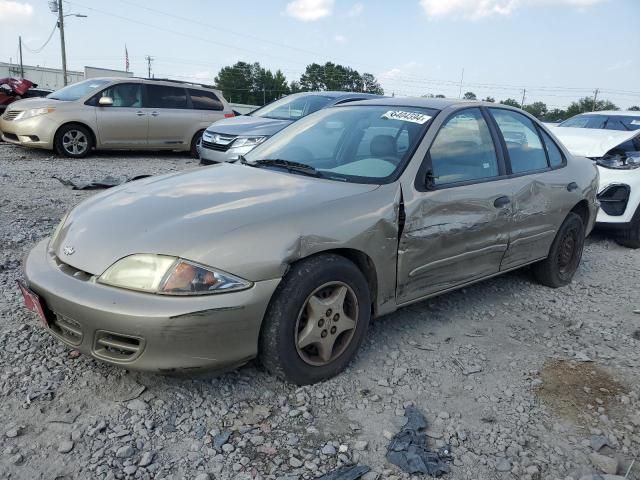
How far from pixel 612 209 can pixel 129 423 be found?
570 centimetres

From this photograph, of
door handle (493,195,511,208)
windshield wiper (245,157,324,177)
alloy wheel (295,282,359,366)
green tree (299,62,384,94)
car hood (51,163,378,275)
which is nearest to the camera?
car hood (51,163,378,275)

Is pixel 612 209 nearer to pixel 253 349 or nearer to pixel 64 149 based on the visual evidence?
pixel 253 349

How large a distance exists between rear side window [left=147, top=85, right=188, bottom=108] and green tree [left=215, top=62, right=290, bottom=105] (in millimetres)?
63306

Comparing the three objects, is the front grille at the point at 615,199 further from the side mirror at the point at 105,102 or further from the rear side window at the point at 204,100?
the side mirror at the point at 105,102

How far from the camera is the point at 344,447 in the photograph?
7.68 ft

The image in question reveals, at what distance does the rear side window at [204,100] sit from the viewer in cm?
1079

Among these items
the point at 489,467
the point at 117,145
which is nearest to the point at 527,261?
the point at 489,467

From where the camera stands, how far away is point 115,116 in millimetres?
9711

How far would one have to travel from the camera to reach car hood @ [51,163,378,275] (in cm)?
240

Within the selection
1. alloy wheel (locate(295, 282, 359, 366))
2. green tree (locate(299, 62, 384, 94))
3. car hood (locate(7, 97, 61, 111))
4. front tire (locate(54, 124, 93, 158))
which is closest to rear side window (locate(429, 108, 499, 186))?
alloy wheel (locate(295, 282, 359, 366))

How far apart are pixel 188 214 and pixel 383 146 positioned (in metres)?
1.37

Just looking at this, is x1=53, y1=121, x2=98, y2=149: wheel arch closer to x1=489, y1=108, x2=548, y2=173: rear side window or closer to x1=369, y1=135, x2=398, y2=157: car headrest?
x1=369, y1=135, x2=398, y2=157: car headrest

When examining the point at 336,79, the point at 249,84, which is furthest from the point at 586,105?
the point at 249,84

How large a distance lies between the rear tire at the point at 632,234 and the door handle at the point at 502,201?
127 inches
